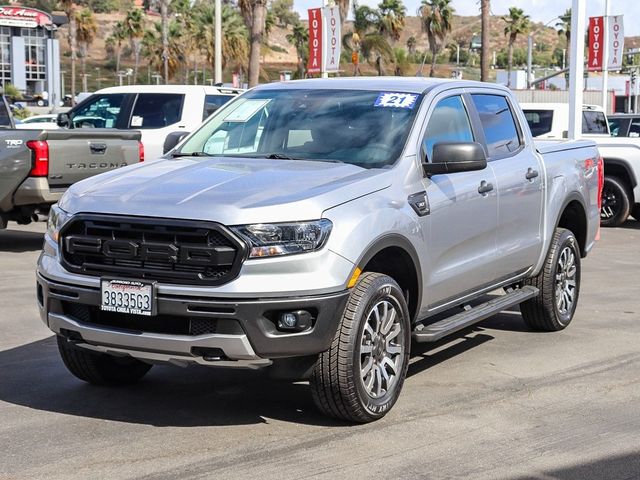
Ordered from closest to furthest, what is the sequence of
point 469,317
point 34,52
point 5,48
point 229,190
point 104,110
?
1. point 229,190
2. point 469,317
3. point 104,110
4. point 5,48
5. point 34,52

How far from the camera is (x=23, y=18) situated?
82938mm

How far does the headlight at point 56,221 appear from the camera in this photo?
565 cm

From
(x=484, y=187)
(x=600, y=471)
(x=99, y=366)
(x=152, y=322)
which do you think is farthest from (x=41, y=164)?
(x=600, y=471)

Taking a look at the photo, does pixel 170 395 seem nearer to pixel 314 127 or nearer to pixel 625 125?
pixel 314 127

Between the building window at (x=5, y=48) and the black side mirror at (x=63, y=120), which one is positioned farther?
the building window at (x=5, y=48)

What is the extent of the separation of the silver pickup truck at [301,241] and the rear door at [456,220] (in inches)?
0.5

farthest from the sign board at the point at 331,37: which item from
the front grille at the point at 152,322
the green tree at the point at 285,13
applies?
the green tree at the point at 285,13

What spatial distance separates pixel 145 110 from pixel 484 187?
992 cm

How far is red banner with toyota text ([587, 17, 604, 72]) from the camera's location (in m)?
30.6

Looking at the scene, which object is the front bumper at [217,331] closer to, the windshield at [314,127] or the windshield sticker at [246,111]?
the windshield at [314,127]

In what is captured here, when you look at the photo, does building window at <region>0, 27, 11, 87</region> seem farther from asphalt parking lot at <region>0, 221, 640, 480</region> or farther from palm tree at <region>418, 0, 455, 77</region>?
asphalt parking lot at <region>0, 221, 640, 480</region>

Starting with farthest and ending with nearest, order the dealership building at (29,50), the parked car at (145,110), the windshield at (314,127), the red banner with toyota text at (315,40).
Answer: the dealership building at (29,50) → the red banner with toyota text at (315,40) → the parked car at (145,110) → the windshield at (314,127)

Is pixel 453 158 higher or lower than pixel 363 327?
higher

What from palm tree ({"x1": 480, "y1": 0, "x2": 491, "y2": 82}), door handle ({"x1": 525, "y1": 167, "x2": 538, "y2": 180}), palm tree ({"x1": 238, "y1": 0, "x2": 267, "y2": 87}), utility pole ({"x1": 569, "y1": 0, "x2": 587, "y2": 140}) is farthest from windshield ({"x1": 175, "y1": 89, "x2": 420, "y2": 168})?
palm tree ({"x1": 480, "y1": 0, "x2": 491, "y2": 82})
